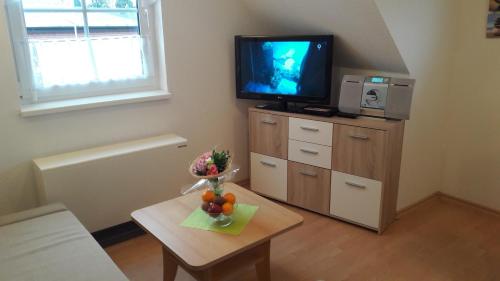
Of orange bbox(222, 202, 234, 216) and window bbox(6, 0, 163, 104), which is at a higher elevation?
window bbox(6, 0, 163, 104)

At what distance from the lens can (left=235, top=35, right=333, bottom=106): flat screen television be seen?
2.89m

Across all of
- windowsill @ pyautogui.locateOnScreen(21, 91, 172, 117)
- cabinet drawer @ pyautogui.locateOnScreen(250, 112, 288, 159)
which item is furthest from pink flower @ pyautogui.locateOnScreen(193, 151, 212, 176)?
cabinet drawer @ pyautogui.locateOnScreen(250, 112, 288, 159)

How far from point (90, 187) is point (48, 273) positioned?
0.91m

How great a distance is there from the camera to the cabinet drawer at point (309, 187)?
9.71ft

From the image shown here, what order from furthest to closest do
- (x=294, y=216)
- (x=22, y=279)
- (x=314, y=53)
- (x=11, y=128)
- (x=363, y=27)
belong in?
(x=314, y=53) < (x=363, y=27) < (x=11, y=128) < (x=294, y=216) < (x=22, y=279)

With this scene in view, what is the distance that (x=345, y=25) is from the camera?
2.72 metres

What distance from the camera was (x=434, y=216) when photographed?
3.03m

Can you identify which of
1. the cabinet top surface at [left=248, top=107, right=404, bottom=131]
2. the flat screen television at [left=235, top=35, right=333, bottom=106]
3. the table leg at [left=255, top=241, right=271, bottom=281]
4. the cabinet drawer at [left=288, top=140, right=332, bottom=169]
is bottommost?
the table leg at [left=255, top=241, right=271, bottom=281]

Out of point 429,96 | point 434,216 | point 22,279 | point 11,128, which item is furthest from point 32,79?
point 434,216

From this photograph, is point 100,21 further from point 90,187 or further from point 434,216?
point 434,216

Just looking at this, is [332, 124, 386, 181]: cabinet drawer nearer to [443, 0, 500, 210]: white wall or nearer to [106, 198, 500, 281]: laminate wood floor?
[106, 198, 500, 281]: laminate wood floor

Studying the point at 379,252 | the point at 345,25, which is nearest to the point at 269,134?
the point at 345,25

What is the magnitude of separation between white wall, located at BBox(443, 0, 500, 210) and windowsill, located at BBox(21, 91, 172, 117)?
2.22 metres

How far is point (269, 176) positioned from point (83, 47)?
168cm
